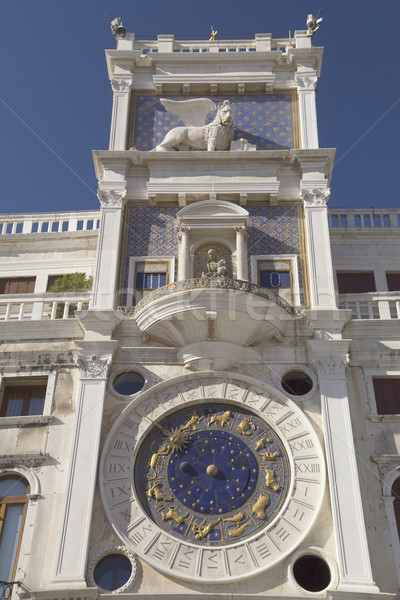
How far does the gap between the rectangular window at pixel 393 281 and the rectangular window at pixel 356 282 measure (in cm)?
42

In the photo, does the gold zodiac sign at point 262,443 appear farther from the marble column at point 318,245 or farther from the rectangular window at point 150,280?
the rectangular window at point 150,280

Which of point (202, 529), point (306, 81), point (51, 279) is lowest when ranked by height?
point (202, 529)

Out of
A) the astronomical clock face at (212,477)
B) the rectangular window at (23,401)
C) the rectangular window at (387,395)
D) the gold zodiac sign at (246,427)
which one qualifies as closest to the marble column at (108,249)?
the rectangular window at (23,401)

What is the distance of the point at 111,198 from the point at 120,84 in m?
4.19

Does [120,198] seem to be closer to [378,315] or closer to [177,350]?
[177,350]

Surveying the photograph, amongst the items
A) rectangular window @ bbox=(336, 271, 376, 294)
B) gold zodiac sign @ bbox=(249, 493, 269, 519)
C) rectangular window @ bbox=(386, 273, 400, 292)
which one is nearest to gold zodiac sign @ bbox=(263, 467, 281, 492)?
gold zodiac sign @ bbox=(249, 493, 269, 519)

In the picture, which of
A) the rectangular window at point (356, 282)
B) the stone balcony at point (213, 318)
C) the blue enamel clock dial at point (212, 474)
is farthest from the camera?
the rectangular window at point (356, 282)

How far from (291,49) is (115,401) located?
1155 centimetres

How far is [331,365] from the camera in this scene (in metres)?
16.4

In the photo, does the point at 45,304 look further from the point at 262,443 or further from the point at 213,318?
the point at 262,443

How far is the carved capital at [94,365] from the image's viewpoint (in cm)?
1634

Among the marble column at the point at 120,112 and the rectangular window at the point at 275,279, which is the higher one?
the marble column at the point at 120,112

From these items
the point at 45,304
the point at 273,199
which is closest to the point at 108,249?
the point at 45,304

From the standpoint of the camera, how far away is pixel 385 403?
16438 mm
